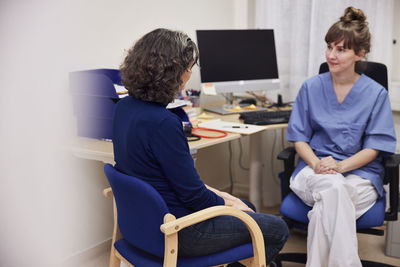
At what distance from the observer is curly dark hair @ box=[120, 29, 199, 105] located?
1.30 meters

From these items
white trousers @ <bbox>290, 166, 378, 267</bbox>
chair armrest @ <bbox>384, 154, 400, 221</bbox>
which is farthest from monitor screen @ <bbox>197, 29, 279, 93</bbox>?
chair armrest @ <bbox>384, 154, 400, 221</bbox>

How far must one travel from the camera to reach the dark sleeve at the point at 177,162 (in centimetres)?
124

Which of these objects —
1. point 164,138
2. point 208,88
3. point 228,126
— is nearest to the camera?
point 164,138

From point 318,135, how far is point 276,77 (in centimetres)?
78

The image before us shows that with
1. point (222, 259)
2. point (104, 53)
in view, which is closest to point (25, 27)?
point (104, 53)

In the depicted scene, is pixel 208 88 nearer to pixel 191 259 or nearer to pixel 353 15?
pixel 353 15

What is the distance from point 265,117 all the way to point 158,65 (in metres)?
1.21

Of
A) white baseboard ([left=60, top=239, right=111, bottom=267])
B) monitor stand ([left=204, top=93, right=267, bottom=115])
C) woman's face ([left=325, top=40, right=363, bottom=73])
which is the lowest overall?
white baseboard ([left=60, top=239, right=111, bottom=267])

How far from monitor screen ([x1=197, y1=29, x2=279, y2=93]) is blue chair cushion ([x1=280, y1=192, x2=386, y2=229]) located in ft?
3.03

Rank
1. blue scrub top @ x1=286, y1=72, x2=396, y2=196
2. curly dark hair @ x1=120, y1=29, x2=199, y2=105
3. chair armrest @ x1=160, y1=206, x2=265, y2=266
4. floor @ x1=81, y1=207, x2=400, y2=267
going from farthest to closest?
floor @ x1=81, y1=207, x2=400, y2=267
blue scrub top @ x1=286, y1=72, x2=396, y2=196
curly dark hair @ x1=120, y1=29, x2=199, y2=105
chair armrest @ x1=160, y1=206, x2=265, y2=266

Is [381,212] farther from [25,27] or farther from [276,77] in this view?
[25,27]

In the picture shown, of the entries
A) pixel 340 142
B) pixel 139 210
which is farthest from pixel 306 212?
pixel 139 210

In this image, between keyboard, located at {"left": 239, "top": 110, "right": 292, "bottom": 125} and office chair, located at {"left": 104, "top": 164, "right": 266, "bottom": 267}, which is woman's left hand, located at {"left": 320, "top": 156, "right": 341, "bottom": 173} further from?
office chair, located at {"left": 104, "top": 164, "right": 266, "bottom": 267}

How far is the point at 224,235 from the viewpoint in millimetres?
1390
